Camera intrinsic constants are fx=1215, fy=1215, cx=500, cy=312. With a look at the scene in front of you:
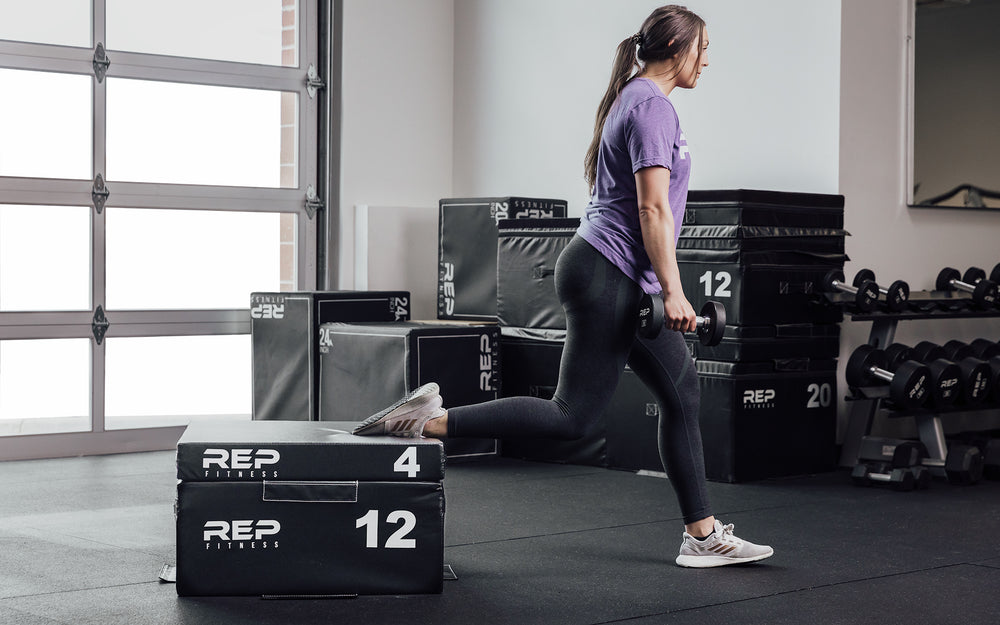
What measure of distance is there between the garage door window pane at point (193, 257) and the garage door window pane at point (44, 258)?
0.42 feet

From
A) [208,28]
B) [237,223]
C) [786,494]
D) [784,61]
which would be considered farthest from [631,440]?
[208,28]

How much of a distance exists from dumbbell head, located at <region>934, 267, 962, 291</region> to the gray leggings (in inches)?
93.8

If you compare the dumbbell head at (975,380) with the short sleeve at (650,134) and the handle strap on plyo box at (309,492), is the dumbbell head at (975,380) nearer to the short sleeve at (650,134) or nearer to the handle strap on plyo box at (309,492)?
the short sleeve at (650,134)

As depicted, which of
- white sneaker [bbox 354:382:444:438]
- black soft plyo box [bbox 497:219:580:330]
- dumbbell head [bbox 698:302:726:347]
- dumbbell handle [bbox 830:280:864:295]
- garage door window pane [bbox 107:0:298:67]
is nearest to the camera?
white sneaker [bbox 354:382:444:438]

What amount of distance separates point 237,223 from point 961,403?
337 centimetres

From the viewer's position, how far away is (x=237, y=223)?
588cm

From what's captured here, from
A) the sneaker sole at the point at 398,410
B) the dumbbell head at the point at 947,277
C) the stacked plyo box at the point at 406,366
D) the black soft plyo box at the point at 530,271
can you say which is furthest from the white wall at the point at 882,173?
the sneaker sole at the point at 398,410

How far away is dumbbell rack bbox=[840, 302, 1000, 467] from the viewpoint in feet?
14.9

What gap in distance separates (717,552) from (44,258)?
3498 mm

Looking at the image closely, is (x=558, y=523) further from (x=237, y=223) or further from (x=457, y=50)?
(x=457, y=50)

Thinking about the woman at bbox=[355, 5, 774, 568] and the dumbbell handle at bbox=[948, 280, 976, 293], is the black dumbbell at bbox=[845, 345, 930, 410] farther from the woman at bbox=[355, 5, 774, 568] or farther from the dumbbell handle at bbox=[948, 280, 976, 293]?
the woman at bbox=[355, 5, 774, 568]

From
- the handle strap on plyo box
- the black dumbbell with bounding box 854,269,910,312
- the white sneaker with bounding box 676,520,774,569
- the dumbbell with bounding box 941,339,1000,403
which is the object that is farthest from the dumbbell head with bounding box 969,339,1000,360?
the handle strap on plyo box

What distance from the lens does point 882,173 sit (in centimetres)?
495

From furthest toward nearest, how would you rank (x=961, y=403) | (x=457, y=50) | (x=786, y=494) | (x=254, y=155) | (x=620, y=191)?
(x=457, y=50), (x=254, y=155), (x=961, y=403), (x=786, y=494), (x=620, y=191)
